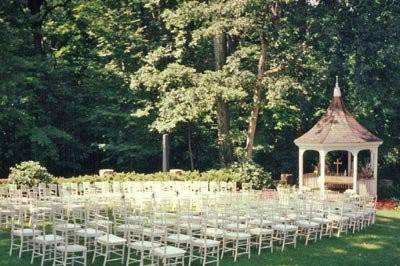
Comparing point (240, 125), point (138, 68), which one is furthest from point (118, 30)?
point (240, 125)

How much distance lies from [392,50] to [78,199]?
14613mm

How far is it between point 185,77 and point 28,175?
10291 millimetres

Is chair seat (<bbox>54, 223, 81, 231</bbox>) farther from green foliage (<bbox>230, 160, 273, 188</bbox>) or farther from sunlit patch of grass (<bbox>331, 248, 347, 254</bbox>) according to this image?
green foliage (<bbox>230, 160, 273, 188</bbox>)

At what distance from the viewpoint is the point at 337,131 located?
29.2 meters

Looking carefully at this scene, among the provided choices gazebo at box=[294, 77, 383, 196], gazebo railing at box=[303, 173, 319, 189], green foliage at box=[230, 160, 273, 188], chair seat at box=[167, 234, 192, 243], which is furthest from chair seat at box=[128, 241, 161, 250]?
gazebo railing at box=[303, 173, 319, 189]

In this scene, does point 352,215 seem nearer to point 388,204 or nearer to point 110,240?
point 110,240

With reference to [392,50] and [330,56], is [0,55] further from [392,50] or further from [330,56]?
[392,50]

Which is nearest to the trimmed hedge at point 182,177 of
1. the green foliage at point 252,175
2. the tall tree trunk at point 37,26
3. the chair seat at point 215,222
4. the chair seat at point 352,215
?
the green foliage at point 252,175

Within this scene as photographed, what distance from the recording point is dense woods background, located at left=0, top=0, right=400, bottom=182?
27.7 metres

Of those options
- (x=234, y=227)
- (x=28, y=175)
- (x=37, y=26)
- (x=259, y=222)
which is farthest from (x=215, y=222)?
(x=37, y=26)

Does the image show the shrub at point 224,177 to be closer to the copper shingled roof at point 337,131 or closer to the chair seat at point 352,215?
the copper shingled roof at point 337,131

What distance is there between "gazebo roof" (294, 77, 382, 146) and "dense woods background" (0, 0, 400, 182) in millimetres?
1429

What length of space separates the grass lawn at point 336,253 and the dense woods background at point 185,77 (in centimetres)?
949

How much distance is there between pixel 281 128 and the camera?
38281mm
